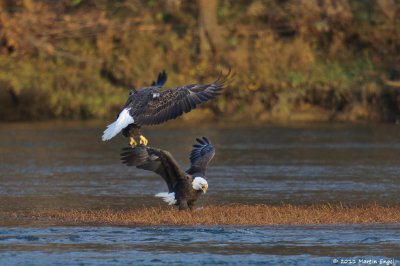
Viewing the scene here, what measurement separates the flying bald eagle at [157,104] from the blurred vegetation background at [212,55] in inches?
448

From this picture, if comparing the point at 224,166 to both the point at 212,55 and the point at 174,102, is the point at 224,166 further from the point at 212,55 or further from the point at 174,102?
the point at 212,55

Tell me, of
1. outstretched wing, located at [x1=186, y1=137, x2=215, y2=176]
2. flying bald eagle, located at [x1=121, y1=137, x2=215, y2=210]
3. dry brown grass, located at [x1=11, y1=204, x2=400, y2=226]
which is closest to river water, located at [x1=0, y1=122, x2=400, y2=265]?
dry brown grass, located at [x1=11, y1=204, x2=400, y2=226]

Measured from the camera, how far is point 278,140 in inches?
846

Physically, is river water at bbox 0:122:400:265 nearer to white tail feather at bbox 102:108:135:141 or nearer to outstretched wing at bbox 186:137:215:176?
outstretched wing at bbox 186:137:215:176

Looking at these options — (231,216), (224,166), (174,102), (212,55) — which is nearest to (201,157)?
(174,102)

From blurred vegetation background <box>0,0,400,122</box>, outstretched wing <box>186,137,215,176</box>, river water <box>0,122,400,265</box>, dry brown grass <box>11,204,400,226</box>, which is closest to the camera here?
river water <box>0,122,400,265</box>

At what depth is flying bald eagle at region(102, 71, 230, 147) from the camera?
44.2 ft

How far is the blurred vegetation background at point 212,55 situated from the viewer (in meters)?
25.8

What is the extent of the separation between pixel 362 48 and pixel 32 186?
501 inches

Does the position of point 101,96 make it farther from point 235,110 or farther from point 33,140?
point 33,140

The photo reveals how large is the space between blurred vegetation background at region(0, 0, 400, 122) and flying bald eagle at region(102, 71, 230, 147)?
11376 millimetres

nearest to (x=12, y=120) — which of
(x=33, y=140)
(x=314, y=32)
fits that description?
(x=33, y=140)

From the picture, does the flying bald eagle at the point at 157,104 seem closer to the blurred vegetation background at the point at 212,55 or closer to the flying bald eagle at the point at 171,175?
the flying bald eagle at the point at 171,175

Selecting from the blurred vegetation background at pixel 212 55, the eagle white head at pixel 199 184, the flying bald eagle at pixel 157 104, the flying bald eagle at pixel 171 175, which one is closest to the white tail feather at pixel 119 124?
the flying bald eagle at pixel 157 104
